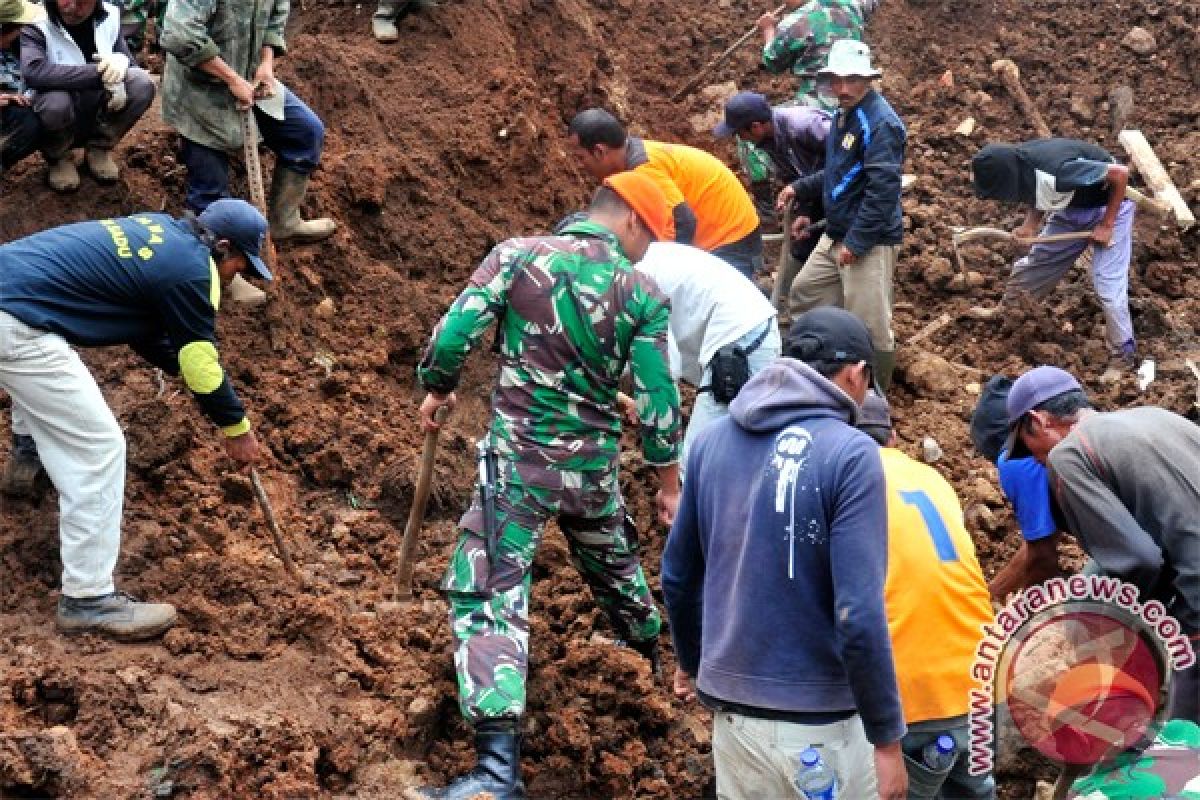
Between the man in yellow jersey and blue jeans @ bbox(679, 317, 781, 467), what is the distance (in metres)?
1.95

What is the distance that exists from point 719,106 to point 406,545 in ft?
23.6

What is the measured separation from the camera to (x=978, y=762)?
4691 mm

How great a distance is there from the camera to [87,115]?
7.35 meters

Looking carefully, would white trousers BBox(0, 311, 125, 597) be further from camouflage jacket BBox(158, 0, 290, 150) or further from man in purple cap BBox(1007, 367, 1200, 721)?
man in purple cap BBox(1007, 367, 1200, 721)

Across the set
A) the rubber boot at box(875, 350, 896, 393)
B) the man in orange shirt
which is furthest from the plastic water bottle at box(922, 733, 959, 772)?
the rubber boot at box(875, 350, 896, 393)

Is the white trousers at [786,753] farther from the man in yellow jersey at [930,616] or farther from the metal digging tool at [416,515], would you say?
the metal digging tool at [416,515]

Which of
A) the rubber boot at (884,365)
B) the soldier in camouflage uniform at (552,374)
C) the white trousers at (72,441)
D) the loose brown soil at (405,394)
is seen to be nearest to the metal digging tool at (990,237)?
the loose brown soil at (405,394)

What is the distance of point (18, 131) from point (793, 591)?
4970 millimetres

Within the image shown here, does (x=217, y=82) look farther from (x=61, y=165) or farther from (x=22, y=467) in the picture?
(x=22, y=467)

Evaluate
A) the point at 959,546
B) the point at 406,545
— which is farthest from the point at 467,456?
the point at 959,546

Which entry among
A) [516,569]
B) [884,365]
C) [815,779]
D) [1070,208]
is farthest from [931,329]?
[815,779]

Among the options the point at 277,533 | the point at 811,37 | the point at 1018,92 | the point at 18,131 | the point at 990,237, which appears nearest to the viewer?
the point at 277,533

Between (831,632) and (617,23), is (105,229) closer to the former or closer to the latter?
(831,632)

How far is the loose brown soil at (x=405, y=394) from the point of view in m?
5.36
